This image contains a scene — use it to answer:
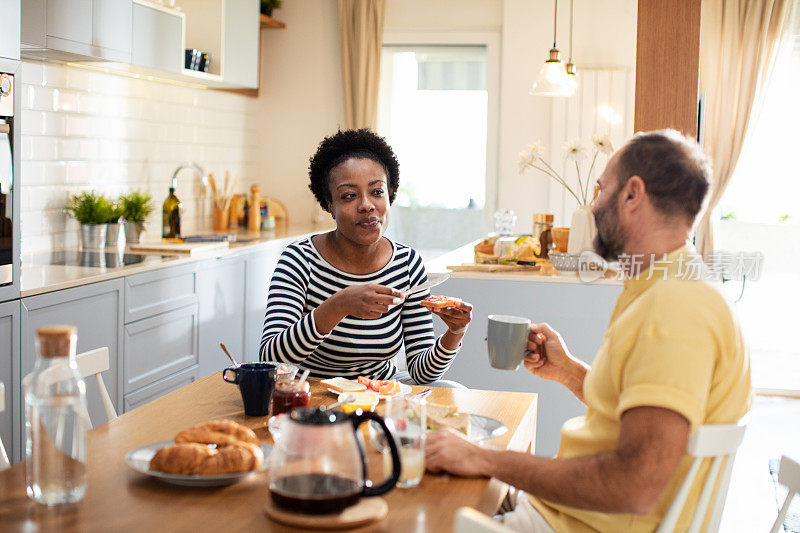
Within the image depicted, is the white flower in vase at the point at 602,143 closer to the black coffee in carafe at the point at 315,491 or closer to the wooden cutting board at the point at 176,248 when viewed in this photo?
the wooden cutting board at the point at 176,248

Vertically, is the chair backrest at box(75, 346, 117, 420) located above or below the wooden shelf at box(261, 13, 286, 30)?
below

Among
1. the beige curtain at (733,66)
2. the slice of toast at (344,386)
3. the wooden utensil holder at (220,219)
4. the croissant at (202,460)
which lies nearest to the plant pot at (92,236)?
the wooden utensil holder at (220,219)

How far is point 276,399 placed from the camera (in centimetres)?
169

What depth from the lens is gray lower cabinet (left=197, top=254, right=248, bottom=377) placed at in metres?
4.12

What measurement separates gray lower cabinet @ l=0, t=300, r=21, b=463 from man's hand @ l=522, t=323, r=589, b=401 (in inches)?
70.8

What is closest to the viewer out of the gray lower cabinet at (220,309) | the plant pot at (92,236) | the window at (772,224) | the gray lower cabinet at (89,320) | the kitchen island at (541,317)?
the gray lower cabinet at (89,320)

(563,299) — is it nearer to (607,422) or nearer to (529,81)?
(607,422)

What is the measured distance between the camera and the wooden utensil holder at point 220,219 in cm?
546

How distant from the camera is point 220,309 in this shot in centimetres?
432

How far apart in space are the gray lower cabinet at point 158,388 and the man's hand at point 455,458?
2.30 m

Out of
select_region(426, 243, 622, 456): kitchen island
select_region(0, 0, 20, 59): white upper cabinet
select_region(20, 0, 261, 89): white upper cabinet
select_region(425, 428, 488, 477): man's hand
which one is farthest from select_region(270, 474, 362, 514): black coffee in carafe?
select_region(20, 0, 261, 89): white upper cabinet

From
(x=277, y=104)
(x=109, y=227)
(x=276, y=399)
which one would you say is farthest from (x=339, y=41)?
(x=276, y=399)

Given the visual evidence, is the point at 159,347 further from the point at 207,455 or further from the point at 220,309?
the point at 207,455

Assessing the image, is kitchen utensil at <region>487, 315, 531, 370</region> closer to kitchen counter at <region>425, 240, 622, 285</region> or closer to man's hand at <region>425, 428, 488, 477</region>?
man's hand at <region>425, 428, 488, 477</region>
